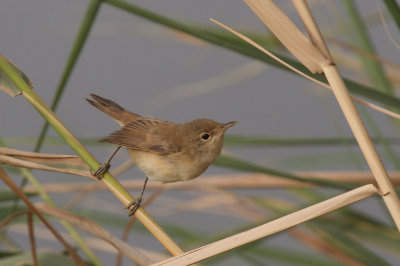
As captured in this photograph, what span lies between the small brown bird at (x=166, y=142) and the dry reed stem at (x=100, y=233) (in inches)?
7.7

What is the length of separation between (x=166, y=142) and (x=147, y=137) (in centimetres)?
4

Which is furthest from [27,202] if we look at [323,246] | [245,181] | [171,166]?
[323,246]

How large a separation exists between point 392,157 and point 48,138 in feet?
3.11

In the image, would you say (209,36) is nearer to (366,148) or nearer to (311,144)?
(366,148)

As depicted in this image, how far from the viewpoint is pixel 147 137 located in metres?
1.19

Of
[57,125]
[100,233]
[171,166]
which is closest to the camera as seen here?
[57,125]

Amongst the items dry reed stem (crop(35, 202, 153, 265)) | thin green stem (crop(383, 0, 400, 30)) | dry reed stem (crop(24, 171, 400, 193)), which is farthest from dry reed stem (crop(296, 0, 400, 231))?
dry reed stem (crop(24, 171, 400, 193))

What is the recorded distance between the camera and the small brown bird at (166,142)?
3.79 feet

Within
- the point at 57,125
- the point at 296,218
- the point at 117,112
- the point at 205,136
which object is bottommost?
the point at 296,218

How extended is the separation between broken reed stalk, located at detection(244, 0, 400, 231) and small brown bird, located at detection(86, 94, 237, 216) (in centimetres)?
48

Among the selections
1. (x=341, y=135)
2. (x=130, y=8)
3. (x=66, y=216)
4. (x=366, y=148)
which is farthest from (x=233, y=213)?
(x=366, y=148)

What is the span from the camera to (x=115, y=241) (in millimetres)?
909

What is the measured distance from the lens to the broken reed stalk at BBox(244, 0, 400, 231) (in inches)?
26.5

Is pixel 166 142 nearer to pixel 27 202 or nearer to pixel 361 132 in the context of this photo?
pixel 27 202
